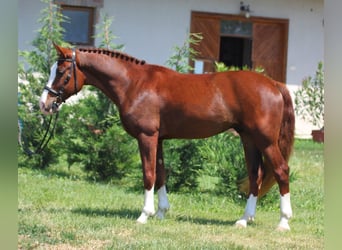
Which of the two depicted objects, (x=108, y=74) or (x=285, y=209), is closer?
(x=285, y=209)

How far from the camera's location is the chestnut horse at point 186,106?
5445 millimetres

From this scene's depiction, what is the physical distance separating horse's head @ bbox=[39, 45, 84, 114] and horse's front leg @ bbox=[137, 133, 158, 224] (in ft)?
2.88

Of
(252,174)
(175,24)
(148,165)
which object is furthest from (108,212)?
(175,24)

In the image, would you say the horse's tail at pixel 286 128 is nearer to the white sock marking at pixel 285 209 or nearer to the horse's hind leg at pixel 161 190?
the white sock marking at pixel 285 209

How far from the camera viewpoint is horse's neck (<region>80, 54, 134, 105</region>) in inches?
224

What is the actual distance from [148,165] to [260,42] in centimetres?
1096

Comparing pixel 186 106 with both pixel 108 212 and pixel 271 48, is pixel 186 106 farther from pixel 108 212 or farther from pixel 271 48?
pixel 271 48

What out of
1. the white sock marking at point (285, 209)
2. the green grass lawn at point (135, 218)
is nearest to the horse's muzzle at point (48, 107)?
the green grass lawn at point (135, 218)

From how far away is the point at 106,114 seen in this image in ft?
28.9

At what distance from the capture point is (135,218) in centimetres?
573

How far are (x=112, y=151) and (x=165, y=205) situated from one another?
2.88 meters

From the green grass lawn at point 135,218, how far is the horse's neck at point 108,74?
4.13 ft

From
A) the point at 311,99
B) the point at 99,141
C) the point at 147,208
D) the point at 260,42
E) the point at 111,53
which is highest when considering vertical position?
the point at 260,42

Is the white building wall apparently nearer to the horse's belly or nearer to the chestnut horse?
the chestnut horse
